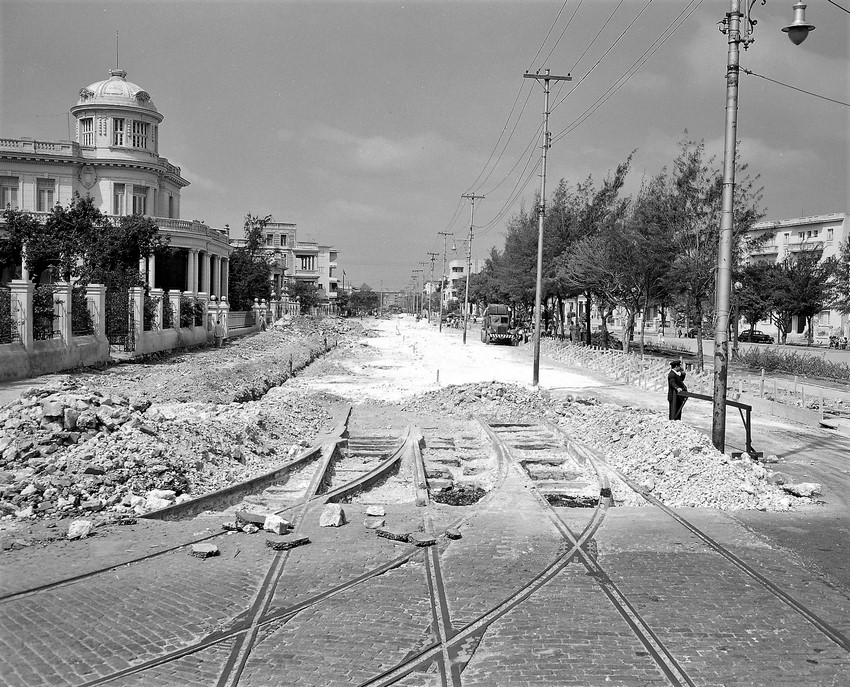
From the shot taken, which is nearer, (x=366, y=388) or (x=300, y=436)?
(x=300, y=436)

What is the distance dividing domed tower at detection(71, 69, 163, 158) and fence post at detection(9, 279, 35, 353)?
37802mm

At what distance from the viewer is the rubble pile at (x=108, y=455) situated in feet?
30.6

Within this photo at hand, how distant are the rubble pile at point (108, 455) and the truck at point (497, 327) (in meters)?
48.0

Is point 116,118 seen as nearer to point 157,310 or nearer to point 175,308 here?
point 175,308

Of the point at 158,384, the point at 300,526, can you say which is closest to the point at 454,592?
the point at 300,526

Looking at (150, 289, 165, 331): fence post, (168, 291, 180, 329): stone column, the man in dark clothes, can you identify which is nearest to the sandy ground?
(168, 291, 180, 329): stone column

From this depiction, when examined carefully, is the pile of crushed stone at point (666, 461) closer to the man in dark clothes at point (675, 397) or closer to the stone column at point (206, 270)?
the man in dark clothes at point (675, 397)

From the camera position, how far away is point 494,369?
118 feet

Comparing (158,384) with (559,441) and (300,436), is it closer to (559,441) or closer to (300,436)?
(300,436)

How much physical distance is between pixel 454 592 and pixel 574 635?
1303 millimetres

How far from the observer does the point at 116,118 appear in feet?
183

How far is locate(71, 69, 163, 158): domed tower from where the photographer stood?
5538cm

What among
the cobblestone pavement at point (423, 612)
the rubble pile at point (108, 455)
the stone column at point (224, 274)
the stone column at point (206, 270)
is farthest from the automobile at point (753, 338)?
the cobblestone pavement at point (423, 612)

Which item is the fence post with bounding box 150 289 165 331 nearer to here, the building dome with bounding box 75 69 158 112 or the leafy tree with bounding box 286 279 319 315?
the building dome with bounding box 75 69 158 112
